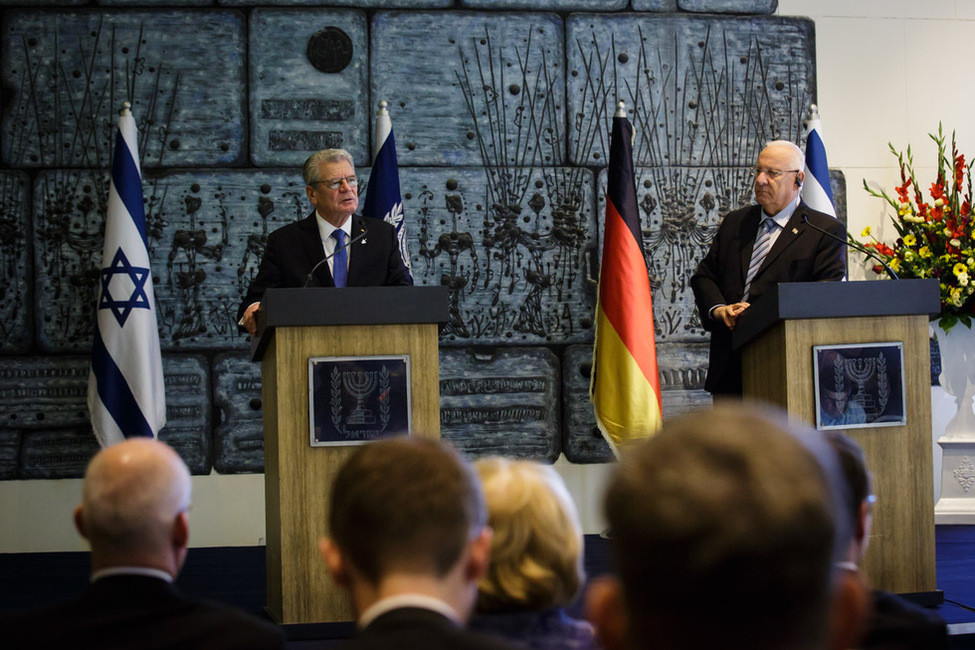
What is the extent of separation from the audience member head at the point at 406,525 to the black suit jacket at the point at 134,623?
383 millimetres

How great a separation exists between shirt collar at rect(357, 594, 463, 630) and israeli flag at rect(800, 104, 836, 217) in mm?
5045

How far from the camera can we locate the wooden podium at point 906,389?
3.68 metres

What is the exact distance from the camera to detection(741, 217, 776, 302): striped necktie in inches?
181

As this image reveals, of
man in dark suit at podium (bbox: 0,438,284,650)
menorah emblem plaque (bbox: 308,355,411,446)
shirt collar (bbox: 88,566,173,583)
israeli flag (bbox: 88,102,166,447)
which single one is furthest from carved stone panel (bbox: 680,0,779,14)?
shirt collar (bbox: 88,566,173,583)

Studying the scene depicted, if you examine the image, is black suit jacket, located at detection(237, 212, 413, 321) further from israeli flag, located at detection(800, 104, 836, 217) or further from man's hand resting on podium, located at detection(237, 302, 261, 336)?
israeli flag, located at detection(800, 104, 836, 217)

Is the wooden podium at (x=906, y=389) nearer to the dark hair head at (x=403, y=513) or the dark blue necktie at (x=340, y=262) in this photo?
the dark blue necktie at (x=340, y=262)

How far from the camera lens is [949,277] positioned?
6031mm

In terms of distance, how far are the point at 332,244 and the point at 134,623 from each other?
2.96 m

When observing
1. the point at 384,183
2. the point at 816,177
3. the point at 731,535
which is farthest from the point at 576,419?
the point at 731,535

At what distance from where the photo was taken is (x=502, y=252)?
626cm

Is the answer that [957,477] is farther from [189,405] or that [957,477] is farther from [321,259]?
[189,405]

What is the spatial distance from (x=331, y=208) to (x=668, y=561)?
387cm

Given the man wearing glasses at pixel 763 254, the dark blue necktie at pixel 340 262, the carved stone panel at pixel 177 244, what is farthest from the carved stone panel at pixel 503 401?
the dark blue necktie at pixel 340 262

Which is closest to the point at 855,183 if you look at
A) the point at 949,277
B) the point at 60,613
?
the point at 949,277
